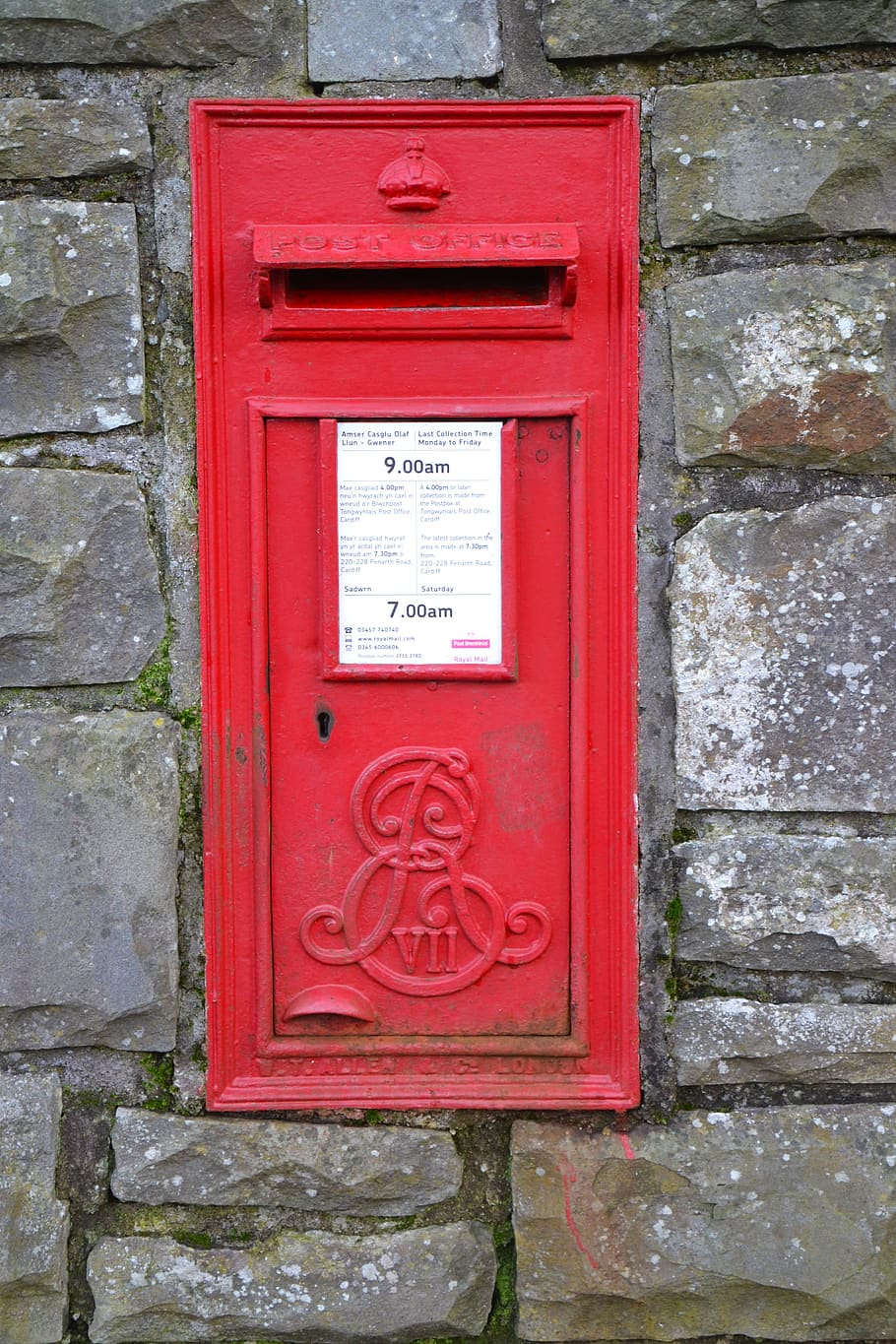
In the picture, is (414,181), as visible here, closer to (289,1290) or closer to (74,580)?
(74,580)

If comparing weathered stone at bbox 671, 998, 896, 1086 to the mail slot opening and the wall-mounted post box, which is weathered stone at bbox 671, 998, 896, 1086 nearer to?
the wall-mounted post box

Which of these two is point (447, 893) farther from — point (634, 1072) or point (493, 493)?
point (493, 493)

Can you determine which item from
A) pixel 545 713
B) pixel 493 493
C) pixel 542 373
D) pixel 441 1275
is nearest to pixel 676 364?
pixel 542 373

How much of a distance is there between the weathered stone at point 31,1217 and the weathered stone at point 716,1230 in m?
0.73

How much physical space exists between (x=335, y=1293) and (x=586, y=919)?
705 mm

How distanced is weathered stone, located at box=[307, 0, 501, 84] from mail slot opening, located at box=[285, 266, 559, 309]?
0.30 meters

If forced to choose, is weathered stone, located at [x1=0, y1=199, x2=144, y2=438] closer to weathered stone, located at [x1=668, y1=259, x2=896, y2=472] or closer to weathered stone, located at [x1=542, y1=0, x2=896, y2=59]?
weathered stone, located at [x1=542, y1=0, x2=896, y2=59]

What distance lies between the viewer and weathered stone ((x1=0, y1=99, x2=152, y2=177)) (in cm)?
161

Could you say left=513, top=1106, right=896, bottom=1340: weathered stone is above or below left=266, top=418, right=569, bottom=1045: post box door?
below

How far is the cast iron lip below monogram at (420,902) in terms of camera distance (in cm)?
166

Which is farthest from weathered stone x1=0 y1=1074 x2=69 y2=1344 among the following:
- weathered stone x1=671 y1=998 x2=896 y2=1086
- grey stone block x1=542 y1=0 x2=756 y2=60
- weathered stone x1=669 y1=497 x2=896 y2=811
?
grey stone block x1=542 y1=0 x2=756 y2=60

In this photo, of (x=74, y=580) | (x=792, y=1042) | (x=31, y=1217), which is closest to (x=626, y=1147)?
(x=792, y=1042)

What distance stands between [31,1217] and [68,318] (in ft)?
4.62


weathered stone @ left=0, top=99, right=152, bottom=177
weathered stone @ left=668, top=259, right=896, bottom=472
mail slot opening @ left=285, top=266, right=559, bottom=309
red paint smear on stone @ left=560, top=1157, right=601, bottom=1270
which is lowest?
red paint smear on stone @ left=560, top=1157, right=601, bottom=1270
